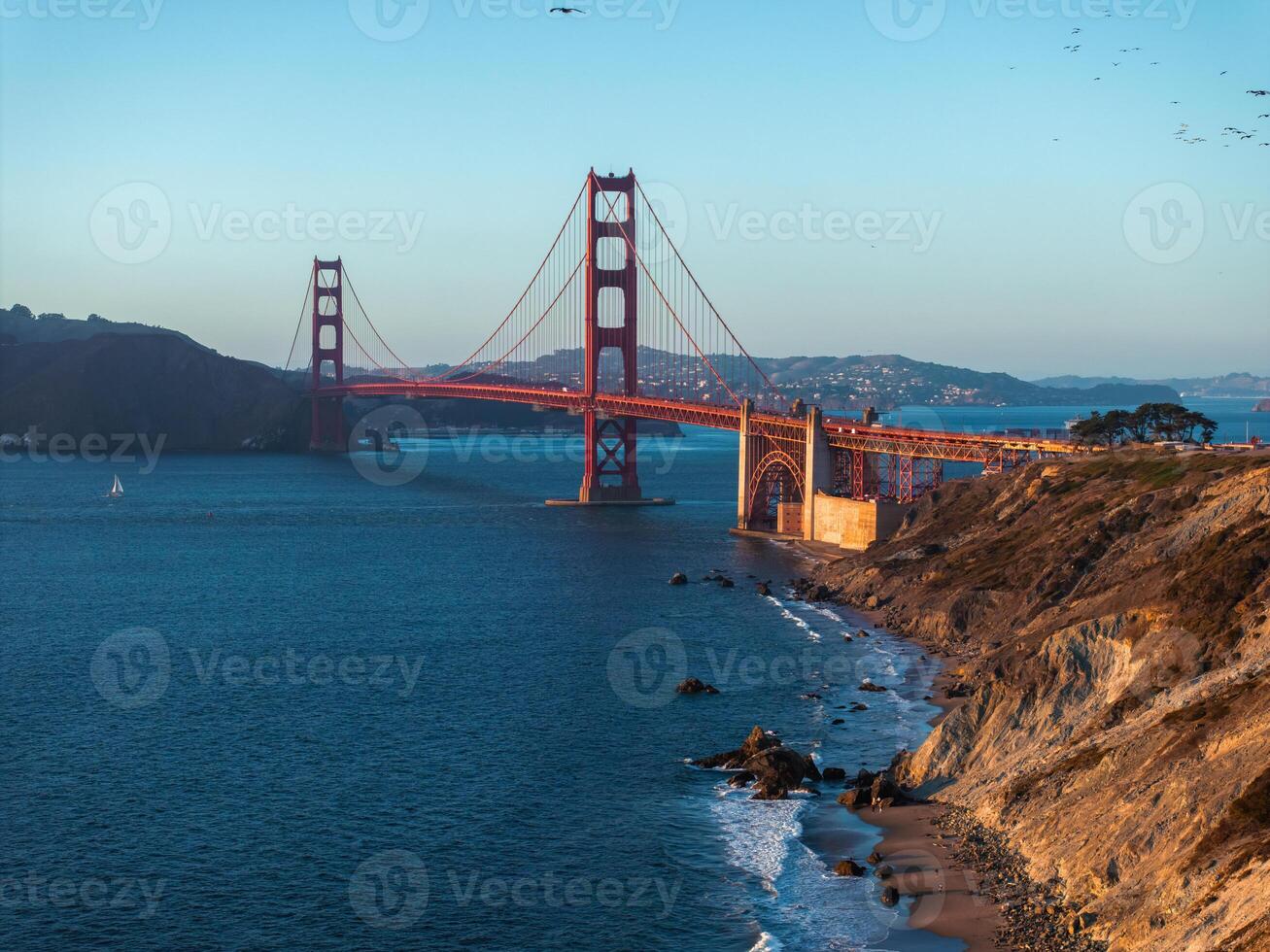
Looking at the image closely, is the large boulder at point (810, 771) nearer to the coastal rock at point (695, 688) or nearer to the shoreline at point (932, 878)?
the shoreline at point (932, 878)

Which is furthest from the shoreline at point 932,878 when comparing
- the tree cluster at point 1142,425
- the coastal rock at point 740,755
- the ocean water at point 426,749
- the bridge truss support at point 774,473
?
the bridge truss support at point 774,473

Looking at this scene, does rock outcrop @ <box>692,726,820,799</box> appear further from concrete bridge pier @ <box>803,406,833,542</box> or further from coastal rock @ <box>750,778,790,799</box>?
concrete bridge pier @ <box>803,406,833,542</box>

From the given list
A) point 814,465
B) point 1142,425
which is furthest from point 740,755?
Answer: point 814,465

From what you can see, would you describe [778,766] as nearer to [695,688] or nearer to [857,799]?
[857,799]

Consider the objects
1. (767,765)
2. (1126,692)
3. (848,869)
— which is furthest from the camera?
(767,765)

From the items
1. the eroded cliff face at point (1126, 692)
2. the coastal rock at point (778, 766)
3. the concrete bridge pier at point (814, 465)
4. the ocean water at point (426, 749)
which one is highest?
the concrete bridge pier at point (814, 465)

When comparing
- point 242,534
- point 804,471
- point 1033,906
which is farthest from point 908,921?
point 242,534
